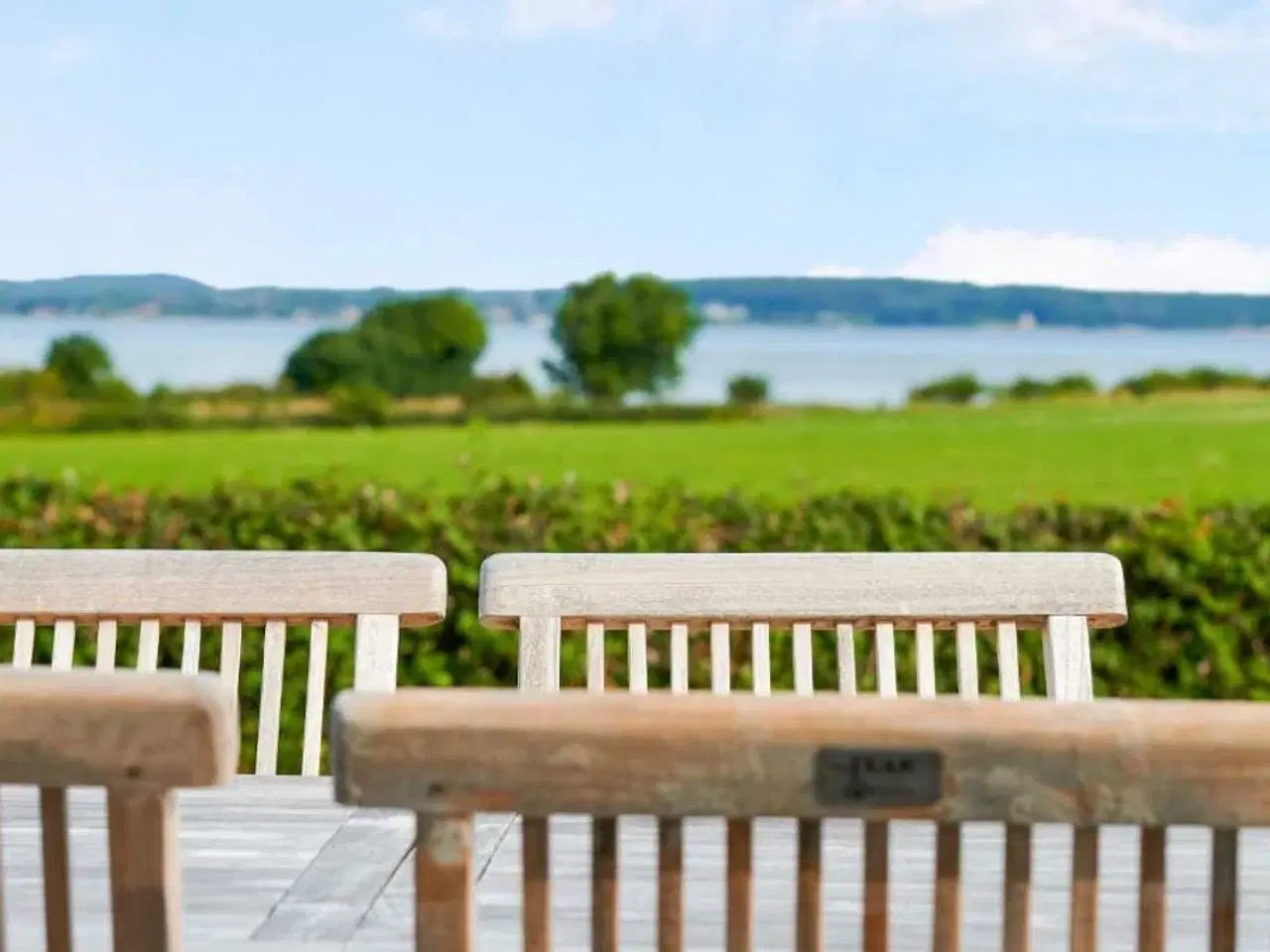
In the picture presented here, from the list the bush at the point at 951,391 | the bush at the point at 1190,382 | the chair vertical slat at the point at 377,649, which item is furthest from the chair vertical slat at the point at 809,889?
the bush at the point at 1190,382

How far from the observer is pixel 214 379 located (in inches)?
370

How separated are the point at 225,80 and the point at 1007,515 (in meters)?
10.2

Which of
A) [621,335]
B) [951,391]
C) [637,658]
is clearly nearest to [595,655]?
[637,658]

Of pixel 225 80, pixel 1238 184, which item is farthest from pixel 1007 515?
pixel 1238 184

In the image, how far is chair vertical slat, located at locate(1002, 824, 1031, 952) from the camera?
0.87 metres

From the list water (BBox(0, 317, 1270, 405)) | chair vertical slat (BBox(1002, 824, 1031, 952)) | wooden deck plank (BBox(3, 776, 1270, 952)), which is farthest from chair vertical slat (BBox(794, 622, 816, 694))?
water (BBox(0, 317, 1270, 405))

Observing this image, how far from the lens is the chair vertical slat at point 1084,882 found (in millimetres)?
868

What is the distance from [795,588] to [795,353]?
796 cm

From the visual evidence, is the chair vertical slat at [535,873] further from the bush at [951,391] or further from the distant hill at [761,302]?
the bush at [951,391]

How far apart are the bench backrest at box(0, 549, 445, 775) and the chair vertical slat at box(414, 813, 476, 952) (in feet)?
3.71

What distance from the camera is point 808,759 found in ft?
2.85

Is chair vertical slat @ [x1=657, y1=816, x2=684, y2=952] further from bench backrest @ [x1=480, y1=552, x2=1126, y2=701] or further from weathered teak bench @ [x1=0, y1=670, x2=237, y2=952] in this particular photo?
bench backrest @ [x1=480, y1=552, x2=1126, y2=701]

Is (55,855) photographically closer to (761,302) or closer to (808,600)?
(808,600)

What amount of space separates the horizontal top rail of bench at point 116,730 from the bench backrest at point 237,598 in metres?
1.10
